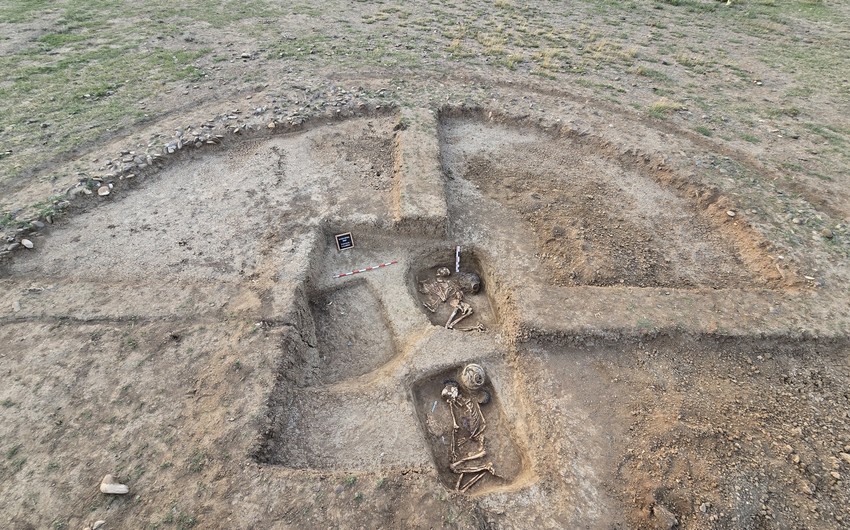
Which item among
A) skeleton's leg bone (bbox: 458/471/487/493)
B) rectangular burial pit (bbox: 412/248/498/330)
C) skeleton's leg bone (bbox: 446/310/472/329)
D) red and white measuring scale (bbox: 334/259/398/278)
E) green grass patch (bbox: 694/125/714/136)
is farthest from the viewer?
green grass patch (bbox: 694/125/714/136)

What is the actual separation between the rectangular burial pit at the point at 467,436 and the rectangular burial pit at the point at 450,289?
1.29 meters

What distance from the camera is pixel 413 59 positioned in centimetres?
1439

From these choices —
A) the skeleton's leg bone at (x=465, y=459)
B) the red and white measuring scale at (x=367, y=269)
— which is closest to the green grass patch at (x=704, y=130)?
the red and white measuring scale at (x=367, y=269)

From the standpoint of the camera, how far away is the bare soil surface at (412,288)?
17.4ft

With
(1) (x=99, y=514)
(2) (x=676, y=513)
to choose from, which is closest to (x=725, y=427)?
(2) (x=676, y=513)

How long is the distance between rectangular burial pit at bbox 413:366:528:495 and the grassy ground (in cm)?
822

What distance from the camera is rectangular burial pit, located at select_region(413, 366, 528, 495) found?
5926 millimetres

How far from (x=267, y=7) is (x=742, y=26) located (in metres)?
19.0

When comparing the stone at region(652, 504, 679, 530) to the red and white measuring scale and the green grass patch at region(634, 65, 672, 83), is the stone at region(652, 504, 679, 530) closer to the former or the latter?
the red and white measuring scale

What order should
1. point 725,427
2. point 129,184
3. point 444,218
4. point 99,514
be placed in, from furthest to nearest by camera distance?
point 129,184 → point 444,218 → point 725,427 → point 99,514

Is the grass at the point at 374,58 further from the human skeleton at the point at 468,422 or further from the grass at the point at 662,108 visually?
the human skeleton at the point at 468,422

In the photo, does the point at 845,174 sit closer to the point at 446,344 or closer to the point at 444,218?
the point at 444,218

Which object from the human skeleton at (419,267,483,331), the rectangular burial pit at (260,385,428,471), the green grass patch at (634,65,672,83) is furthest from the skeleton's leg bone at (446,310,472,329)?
the green grass patch at (634,65,672,83)

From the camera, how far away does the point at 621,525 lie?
513cm
